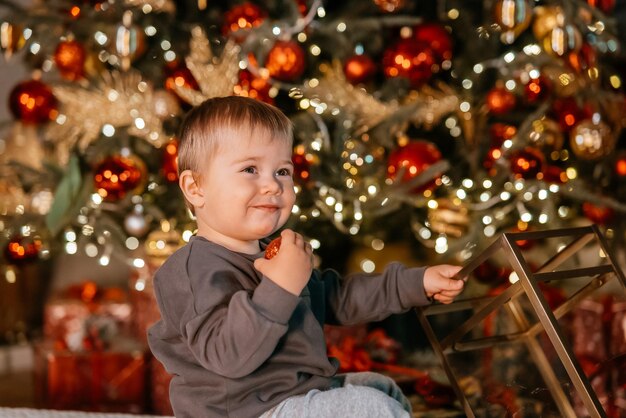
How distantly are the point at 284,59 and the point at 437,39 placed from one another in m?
0.40

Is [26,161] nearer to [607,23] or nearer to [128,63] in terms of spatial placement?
[128,63]

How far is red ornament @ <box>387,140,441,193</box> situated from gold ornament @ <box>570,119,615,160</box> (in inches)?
12.7

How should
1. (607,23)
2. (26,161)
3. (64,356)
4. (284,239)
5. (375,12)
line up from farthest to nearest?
1. (26,161)
2. (375,12)
3. (64,356)
4. (607,23)
5. (284,239)

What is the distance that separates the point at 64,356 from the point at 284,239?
3.94ft

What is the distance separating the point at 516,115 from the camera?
A: 7.05ft

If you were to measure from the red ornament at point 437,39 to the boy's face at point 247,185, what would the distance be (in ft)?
3.41

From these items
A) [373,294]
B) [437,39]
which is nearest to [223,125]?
[373,294]

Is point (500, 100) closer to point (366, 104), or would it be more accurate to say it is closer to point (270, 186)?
point (366, 104)

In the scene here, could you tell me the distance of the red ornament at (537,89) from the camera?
1.94 m

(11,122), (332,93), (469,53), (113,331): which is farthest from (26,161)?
(469,53)

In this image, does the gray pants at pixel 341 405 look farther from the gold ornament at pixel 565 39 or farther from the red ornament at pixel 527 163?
the gold ornament at pixel 565 39

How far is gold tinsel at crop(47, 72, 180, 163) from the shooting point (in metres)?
1.94

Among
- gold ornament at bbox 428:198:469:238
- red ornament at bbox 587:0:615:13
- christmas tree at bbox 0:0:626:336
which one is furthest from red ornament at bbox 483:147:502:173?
red ornament at bbox 587:0:615:13

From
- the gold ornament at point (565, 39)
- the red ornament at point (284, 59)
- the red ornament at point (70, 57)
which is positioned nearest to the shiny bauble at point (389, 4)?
the red ornament at point (284, 59)
